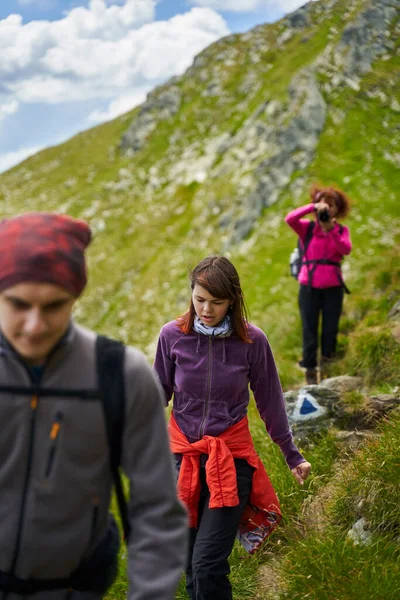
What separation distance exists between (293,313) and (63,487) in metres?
11.8

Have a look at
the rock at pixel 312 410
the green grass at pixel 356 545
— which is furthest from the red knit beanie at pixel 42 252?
the rock at pixel 312 410

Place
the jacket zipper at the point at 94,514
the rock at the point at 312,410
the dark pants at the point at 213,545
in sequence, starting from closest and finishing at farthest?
the jacket zipper at the point at 94,514, the dark pants at the point at 213,545, the rock at the point at 312,410

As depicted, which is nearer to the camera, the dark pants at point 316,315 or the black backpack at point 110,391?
the black backpack at point 110,391

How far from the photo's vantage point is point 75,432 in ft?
6.78

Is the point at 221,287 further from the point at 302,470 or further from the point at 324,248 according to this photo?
the point at 324,248

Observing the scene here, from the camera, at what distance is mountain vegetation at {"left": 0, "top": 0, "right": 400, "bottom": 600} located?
434 centimetres

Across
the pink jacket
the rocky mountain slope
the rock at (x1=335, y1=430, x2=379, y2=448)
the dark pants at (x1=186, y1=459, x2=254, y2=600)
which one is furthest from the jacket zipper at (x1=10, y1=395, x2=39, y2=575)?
the rocky mountain slope

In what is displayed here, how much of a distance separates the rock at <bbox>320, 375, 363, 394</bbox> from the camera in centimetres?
231

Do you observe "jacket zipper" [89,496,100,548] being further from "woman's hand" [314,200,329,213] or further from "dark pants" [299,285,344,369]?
"dark pants" [299,285,344,369]

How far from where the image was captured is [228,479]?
12.9ft

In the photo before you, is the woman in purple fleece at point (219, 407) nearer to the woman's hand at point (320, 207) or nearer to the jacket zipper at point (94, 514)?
the jacket zipper at point (94, 514)

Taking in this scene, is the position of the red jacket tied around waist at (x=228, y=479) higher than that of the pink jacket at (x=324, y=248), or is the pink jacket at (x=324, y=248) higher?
the pink jacket at (x=324, y=248)

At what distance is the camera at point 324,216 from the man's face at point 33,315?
6.13 m

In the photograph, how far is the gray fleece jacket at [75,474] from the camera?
2.07 meters
